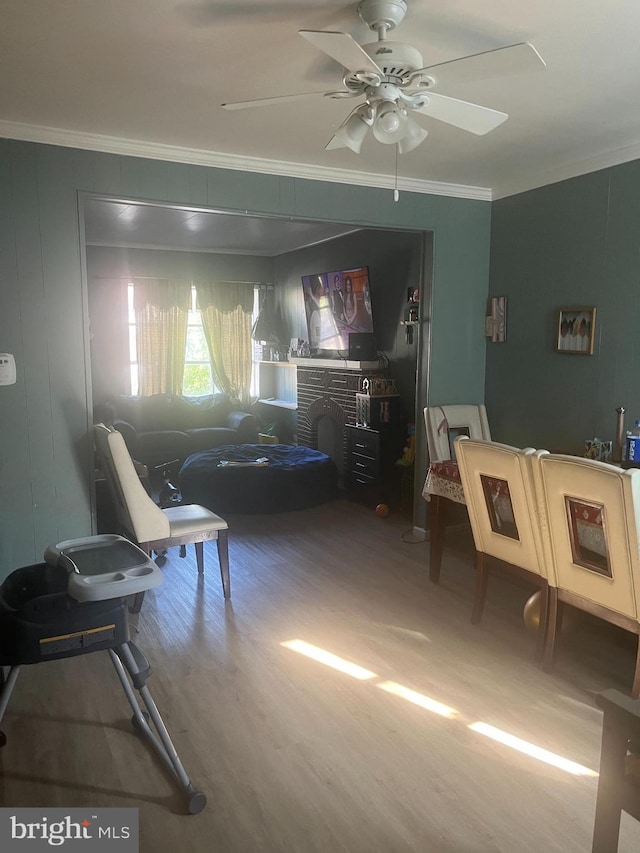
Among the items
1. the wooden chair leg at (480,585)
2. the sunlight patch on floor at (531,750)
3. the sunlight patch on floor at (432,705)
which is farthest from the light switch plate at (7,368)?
the sunlight patch on floor at (531,750)

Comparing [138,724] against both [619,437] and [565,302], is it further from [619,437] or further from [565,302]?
[565,302]

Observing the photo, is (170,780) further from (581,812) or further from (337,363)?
(337,363)

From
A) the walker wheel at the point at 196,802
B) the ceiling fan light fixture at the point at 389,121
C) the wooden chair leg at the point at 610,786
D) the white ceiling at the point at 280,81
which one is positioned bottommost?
the walker wheel at the point at 196,802

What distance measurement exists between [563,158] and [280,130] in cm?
178

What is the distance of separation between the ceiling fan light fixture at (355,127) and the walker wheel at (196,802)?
236 centimetres

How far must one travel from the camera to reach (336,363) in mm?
6344

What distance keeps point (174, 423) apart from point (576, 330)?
5017mm

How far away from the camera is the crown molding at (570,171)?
364 cm

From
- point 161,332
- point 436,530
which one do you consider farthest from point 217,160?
point 161,332

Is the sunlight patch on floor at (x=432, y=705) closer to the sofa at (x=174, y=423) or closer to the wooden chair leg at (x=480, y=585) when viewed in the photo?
the wooden chair leg at (x=480, y=585)

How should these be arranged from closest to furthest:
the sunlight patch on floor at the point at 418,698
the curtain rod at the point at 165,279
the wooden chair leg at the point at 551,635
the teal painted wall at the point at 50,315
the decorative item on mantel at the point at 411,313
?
the sunlight patch on floor at the point at 418,698, the wooden chair leg at the point at 551,635, the teal painted wall at the point at 50,315, the decorative item on mantel at the point at 411,313, the curtain rod at the point at 165,279

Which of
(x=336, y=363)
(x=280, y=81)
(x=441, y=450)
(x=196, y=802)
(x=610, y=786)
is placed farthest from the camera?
(x=336, y=363)

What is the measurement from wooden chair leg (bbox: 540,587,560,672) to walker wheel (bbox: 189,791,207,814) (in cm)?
162

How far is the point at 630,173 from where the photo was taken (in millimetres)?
3654
